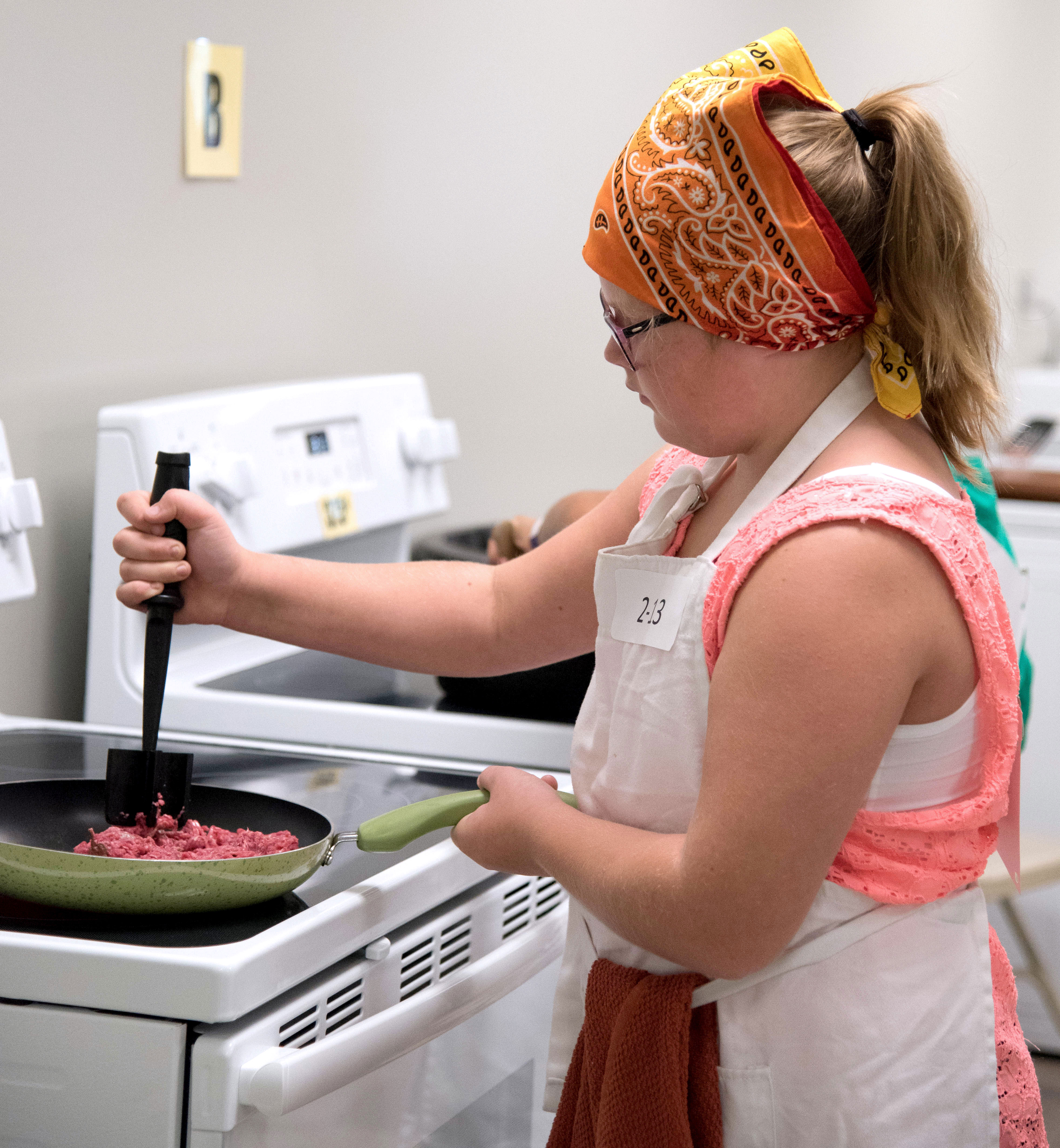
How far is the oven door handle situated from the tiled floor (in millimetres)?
1416

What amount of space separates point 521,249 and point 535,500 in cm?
45

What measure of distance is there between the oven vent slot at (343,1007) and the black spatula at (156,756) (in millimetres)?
199

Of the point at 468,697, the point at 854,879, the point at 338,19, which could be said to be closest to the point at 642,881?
the point at 854,879

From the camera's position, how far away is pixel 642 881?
0.84 m

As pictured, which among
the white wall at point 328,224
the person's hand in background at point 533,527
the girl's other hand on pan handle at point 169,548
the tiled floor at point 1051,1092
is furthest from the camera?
the tiled floor at point 1051,1092

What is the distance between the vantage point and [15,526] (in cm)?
134

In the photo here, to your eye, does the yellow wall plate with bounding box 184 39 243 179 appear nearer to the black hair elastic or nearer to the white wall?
the white wall

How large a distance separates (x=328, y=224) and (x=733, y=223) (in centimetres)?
115

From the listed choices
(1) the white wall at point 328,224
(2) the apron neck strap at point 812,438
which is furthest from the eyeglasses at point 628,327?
(1) the white wall at point 328,224

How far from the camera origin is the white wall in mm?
1468

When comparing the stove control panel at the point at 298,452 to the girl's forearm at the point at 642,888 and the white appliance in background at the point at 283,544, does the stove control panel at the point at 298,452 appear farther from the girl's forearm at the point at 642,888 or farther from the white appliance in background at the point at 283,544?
the girl's forearm at the point at 642,888

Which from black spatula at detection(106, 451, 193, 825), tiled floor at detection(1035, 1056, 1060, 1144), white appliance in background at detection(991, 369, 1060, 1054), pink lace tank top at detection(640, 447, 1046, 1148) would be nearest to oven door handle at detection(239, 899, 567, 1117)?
black spatula at detection(106, 451, 193, 825)

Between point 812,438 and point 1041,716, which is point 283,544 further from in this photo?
point 1041,716

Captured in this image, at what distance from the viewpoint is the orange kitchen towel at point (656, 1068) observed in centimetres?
91
